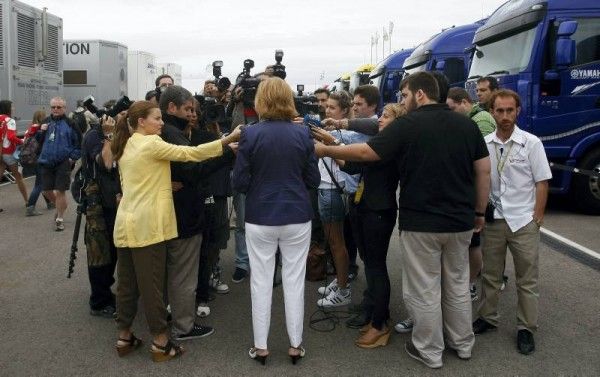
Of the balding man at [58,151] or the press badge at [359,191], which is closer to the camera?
the press badge at [359,191]

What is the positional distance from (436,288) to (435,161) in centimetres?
82

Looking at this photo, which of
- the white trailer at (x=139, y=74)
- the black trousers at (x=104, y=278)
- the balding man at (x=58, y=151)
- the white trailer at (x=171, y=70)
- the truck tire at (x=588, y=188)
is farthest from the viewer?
the white trailer at (x=171, y=70)

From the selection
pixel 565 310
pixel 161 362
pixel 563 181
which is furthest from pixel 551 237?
pixel 161 362

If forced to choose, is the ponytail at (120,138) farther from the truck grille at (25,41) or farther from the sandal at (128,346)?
the truck grille at (25,41)

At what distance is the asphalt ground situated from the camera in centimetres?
371

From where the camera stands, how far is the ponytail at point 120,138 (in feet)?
12.3

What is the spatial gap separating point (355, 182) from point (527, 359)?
177cm

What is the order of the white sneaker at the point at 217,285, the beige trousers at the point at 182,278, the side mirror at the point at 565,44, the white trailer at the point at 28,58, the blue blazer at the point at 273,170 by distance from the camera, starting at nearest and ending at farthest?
the blue blazer at the point at 273,170 < the beige trousers at the point at 182,278 < the white sneaker at the point at 217,285 < the side mirror at the point at 565,44 < the white trailer at the point at 28,58

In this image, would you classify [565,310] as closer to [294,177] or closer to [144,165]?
[294,177]

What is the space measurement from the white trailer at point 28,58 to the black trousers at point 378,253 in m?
10.5

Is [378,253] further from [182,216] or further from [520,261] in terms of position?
[182,216]

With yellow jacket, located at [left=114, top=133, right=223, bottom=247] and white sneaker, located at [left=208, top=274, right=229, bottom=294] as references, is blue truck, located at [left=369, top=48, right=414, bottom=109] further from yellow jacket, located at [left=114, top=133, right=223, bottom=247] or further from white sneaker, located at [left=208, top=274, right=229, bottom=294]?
yellow jacket, located at [left=114, top=133, right=223, bottom=247]

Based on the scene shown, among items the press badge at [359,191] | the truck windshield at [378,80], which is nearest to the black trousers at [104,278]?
the press badge at [359,191]

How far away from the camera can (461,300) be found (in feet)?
12.4
